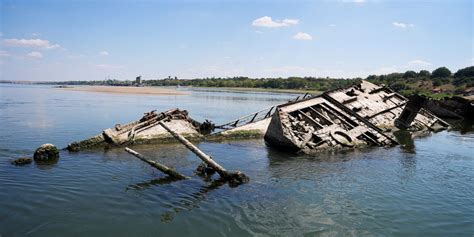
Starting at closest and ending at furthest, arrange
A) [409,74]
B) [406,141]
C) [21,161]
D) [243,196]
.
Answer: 1. [243,196]
2. [21,161]
3. [406,141]
4. [409,74]

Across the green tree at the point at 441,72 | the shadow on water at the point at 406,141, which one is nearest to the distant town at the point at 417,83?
the green tree at the point at 441,72

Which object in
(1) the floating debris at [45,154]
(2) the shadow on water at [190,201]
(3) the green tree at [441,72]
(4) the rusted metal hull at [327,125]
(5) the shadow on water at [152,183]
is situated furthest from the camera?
(3) the green tree at [441,72]

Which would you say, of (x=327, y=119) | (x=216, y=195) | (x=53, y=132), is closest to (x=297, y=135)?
(x=327, y=119)

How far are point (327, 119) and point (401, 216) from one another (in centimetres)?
986

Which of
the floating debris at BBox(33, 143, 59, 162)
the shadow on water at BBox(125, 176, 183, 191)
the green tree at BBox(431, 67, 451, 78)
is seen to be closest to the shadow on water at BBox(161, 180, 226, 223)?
the shadow on water at BBox(125, 176, 183, 191)

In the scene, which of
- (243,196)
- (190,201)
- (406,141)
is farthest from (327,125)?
(190,201)

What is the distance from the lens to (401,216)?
361 inches

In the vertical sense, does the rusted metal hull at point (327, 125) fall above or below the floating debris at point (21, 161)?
above

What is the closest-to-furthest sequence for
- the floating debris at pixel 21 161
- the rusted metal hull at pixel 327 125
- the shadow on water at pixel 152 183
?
1. the shadow on water at pixel 152 183
2. the floating debris at pixel 21 161
3. the rusted metal hull at pixel 327 125

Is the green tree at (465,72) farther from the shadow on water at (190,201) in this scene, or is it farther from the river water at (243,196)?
the shadow on water at (190,201)

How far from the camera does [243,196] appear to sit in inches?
402

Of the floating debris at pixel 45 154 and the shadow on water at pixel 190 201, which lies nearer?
the shadow on water at pixel 190 201

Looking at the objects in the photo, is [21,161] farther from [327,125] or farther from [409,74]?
[409,74]

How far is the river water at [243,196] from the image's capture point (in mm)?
8203
